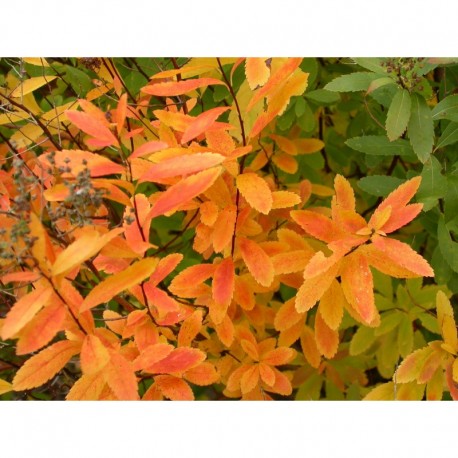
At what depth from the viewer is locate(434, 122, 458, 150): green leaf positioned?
1.37m

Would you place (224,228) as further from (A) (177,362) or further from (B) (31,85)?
(B) (31,85)

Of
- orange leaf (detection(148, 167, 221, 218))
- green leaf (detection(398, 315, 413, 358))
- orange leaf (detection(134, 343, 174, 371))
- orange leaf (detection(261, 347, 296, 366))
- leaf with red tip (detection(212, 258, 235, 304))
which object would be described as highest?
orange leaf (detection(148, 167, 221, 218))

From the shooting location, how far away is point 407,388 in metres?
1.20

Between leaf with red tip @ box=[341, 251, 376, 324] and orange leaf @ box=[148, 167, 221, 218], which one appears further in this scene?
leaf with red tip @ box=[341, 251, 376, 324]

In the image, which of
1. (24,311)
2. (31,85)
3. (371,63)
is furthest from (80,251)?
(371,63)

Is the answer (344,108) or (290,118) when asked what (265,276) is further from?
(344,108)

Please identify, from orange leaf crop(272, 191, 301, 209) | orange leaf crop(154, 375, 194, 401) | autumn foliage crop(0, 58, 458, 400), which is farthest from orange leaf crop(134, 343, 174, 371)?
orange leaf crop(272, 191, 301, 209)

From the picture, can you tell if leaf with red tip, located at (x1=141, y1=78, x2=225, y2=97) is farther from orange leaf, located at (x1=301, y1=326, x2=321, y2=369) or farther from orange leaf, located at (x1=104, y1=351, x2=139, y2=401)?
orange leaf, located at (x1=301, y1=326, x2=321, y2=369)

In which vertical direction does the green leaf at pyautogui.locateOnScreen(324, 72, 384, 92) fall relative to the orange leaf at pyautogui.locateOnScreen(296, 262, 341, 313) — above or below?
above

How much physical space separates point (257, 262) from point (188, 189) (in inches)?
11.8

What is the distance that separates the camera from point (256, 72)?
1092mm

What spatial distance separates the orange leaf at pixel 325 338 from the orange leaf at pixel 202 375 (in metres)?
0.24

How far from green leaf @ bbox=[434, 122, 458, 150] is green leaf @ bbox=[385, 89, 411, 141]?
18 centimetres

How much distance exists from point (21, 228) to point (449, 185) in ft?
2.99
